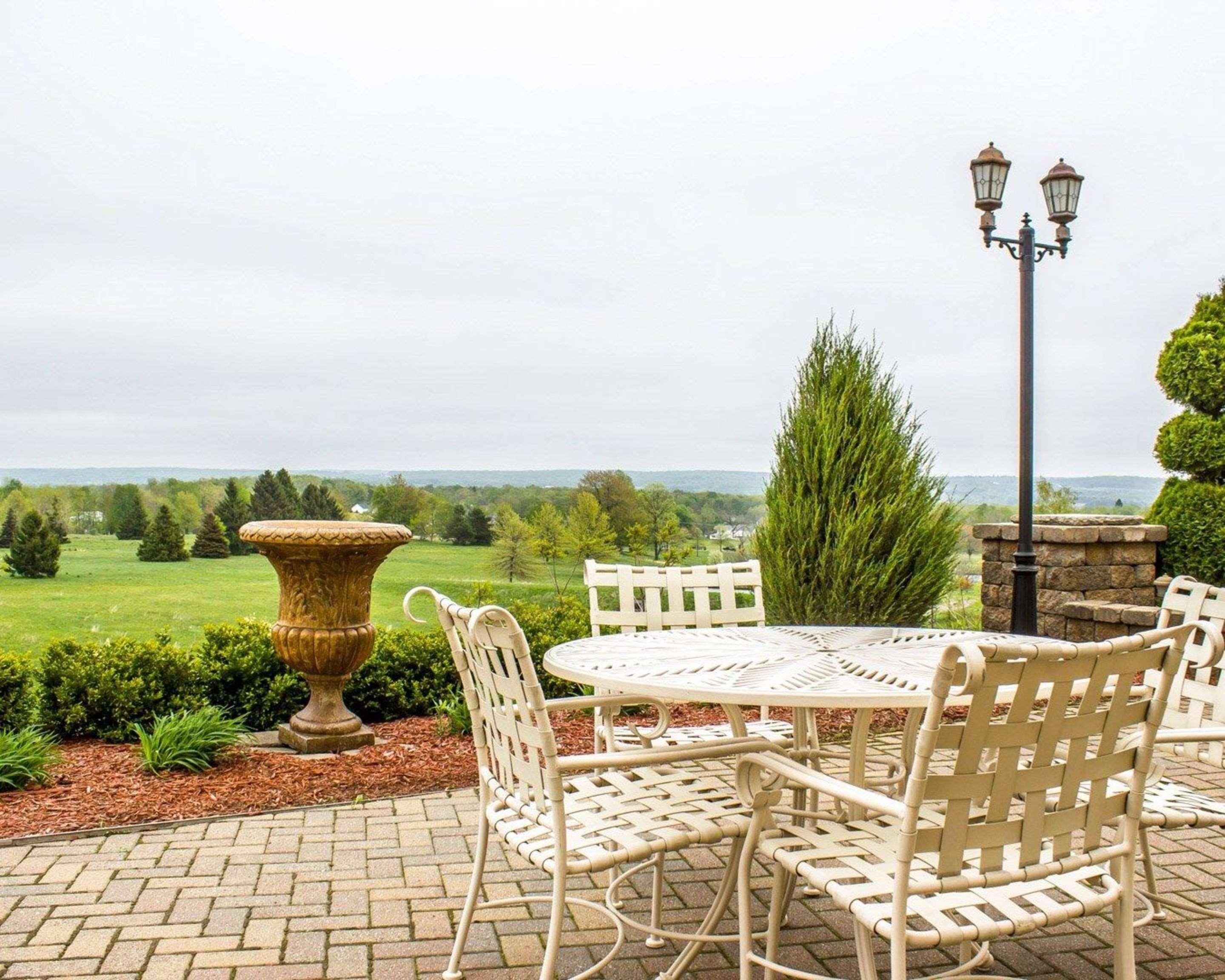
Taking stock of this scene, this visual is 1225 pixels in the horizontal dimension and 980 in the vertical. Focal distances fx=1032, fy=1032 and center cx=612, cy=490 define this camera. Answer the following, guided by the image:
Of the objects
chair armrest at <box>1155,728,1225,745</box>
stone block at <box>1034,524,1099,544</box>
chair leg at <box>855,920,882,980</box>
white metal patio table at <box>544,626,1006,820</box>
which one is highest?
stone block at <box>1034,524,1099,544</box>

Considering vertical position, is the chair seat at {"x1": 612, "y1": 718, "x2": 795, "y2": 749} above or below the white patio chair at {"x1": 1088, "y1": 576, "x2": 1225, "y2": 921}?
below

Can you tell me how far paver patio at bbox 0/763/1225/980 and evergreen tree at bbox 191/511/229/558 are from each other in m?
3.47

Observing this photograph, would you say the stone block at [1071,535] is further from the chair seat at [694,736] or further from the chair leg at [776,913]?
the chair leg at [776,913]

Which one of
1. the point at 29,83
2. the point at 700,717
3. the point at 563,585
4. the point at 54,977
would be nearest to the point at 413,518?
the point at 563,585

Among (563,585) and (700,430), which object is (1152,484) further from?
(563,585)

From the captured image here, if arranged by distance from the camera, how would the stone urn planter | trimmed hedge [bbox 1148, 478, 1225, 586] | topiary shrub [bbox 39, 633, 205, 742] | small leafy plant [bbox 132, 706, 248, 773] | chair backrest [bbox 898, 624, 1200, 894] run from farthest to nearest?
trimmed hedge [bbox 1148, 478, 1225, 586] < topiary shrub [bbox 39, 633, 205, 742] < the stone urn planter < small leafy plant [bbox 132, 706, 248, 773] < chair backrest [bbox 898, 624, 1200, 894]

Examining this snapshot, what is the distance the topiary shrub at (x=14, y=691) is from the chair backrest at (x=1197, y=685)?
15.7 ft

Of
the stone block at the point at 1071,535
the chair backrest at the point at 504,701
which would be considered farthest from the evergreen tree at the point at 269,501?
the stone block at the point at 1071,535

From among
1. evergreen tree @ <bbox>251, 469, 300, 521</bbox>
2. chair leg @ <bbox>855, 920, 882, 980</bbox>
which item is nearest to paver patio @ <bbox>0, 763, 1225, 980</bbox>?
chair leg @ <bbox>855, 920, 882, 980</bbox>

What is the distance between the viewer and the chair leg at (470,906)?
8.43 ft

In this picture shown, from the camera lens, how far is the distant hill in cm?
678

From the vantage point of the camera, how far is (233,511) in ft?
23.2

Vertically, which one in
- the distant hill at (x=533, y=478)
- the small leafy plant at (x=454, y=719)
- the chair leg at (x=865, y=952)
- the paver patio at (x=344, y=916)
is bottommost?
the paver patio at (x=344, y=916)

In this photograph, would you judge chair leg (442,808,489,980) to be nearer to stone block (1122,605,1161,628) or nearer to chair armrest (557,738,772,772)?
chair armrest (557,738,772,772)
